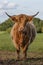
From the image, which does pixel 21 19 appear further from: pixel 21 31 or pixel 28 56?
pixel 28 56

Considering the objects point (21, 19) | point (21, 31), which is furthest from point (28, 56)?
point (21, 19)

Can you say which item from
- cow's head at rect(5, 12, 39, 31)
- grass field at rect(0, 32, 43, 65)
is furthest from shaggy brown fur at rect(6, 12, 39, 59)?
grass field at rect(0, 32, 43, 65)

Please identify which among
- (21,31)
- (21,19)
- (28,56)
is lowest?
(28,56)

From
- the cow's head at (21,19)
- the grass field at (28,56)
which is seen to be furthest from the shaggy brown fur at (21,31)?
the grass field at (28,56)

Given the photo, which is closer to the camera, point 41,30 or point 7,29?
point 7,29

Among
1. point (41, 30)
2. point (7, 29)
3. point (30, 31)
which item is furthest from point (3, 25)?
point (30, 31)

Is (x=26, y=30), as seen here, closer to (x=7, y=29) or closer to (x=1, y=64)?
(x=1, y=64)

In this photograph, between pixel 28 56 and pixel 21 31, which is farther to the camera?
pixel 28 56

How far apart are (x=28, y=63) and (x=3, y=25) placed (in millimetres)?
26967

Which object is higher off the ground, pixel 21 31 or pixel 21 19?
pixel 21 19

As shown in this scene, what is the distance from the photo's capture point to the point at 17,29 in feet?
39.0

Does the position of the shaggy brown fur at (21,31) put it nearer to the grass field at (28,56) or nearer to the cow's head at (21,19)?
the cow's head at (21,19)

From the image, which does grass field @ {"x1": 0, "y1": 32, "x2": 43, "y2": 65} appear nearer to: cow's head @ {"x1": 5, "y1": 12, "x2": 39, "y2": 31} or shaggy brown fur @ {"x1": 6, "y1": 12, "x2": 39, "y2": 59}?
shaggy brown fur @ {"x1": 6, "y1": 12, "x2": 39, "y2": 59}

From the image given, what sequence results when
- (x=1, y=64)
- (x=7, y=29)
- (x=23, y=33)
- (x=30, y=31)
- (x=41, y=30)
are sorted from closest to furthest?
1. (x=1, y=64)
2. (x=23, y=33)
3. (x=30, y=31)
4. (x=7, y=29)
5. (x=41, y=30)
